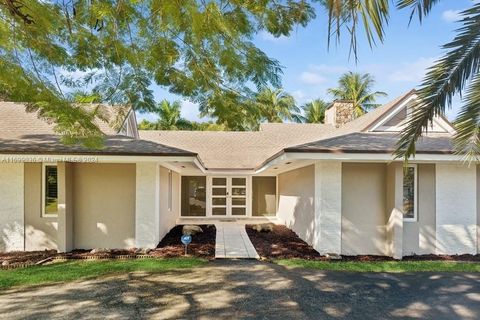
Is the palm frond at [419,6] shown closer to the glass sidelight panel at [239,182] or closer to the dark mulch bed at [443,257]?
the dark mulch bed at [443,257]

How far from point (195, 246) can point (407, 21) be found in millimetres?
10824

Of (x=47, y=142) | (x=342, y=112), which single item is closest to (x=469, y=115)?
(x=47, y=142)

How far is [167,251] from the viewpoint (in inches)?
486

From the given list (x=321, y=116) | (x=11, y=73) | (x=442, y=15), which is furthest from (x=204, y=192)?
(x=321, y=116)

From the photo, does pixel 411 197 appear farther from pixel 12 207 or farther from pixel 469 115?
pixel 12 207

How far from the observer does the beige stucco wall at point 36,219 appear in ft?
41.2

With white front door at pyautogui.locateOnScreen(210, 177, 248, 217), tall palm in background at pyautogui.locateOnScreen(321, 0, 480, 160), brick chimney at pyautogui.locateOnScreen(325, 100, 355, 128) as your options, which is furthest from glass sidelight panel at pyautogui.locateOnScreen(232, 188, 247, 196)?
tall palm in background at pyautogui.locateOnScreen(321, 0, 480, 160)

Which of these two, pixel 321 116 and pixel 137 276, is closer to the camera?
pixel 137 276

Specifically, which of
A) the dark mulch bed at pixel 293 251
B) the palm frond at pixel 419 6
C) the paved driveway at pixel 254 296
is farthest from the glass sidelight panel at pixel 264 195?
the palm frond at pixel 419 6

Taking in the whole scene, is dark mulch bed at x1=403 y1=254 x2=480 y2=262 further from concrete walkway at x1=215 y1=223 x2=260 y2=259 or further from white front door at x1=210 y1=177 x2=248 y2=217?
white front door at x1=210 y1=177 x2=248 y2=217

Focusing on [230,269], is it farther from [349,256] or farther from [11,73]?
[11,73]

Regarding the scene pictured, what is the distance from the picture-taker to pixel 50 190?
1273 centimetres

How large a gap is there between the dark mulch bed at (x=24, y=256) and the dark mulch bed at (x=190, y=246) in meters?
3.41

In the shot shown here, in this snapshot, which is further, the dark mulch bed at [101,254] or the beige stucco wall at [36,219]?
the beige stucco wall at [36,219]
